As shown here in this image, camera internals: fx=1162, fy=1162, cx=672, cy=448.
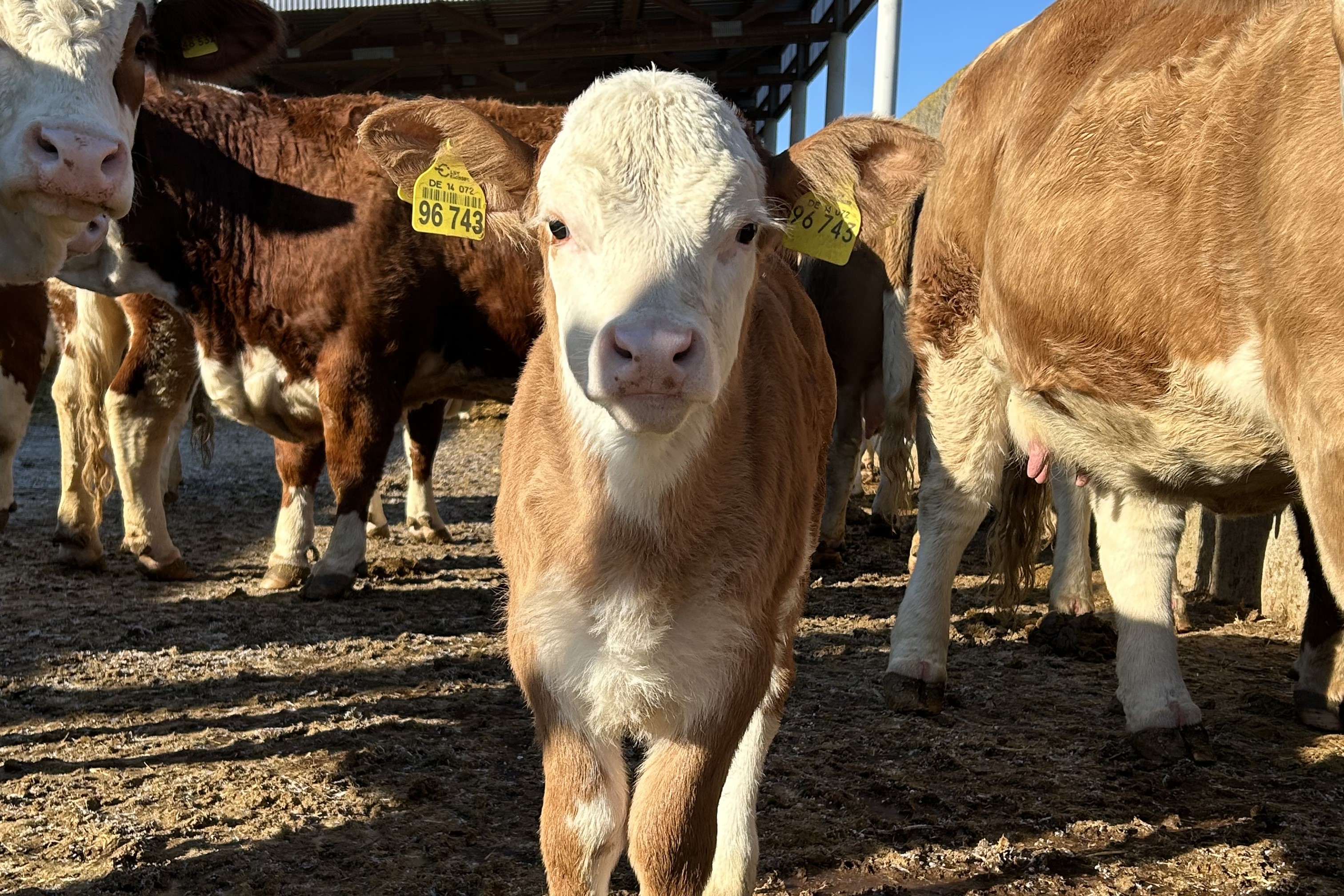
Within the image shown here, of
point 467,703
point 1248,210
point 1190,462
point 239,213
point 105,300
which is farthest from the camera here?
point 105,300

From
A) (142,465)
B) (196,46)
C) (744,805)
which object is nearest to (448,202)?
(744,805)

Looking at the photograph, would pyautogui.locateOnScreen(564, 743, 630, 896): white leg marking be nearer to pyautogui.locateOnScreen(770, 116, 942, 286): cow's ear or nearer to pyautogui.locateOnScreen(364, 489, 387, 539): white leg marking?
pyautogui.locateOnScreen(770, 116, 942, 286): cow's ear

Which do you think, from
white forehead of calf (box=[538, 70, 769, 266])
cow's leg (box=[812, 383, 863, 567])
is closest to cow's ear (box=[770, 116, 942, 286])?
white forehead of calf (box=[538, 70, 769, 266])

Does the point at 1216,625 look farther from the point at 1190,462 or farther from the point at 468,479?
the point at 468,479

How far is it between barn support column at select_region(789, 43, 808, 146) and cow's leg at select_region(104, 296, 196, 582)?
9667 mm

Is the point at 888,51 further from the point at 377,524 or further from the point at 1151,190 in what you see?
the point at 1151,190

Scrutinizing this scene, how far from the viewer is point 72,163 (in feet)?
10.3

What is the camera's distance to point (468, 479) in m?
10.7

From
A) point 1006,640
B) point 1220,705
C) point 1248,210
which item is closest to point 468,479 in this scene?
point 1006,640

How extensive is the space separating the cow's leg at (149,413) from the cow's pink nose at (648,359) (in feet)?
16.4

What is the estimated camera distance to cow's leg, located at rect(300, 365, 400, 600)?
5.61 meters

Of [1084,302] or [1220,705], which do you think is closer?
[1084,302]

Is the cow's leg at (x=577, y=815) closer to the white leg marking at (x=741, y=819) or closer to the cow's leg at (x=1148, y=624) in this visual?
the white leg marking at (x=741, y=819)

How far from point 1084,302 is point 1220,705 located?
181cm
